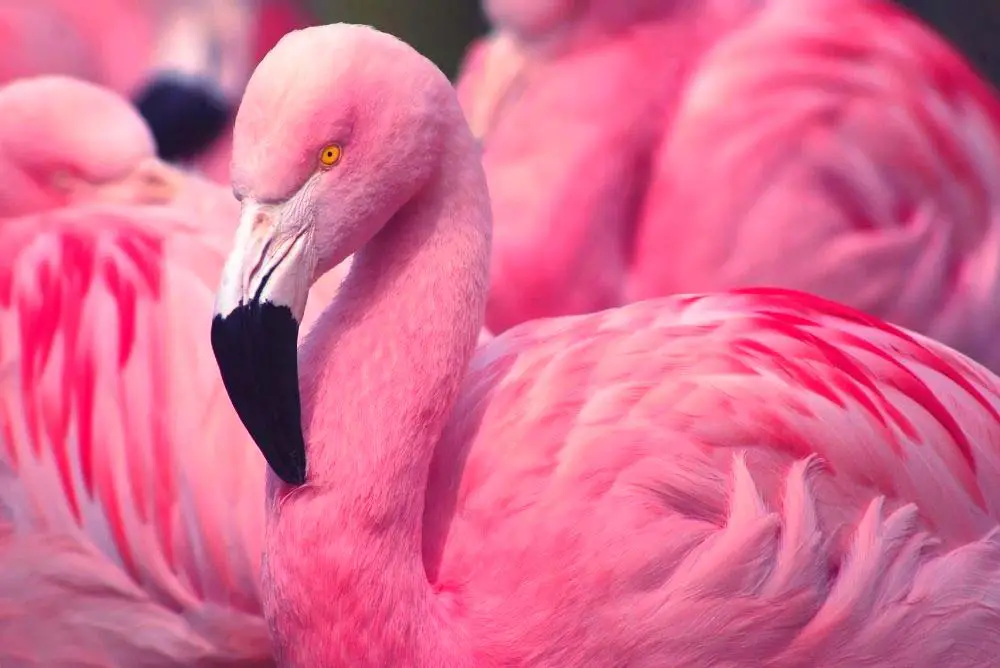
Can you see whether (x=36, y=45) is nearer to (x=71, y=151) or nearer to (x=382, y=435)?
(x=71, y=151)

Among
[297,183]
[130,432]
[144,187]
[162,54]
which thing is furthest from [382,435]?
[162,54]

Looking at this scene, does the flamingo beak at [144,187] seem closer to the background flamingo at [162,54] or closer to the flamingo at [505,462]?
the flamingo at [505,462]

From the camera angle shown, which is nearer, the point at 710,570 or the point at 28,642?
the point at 710,570

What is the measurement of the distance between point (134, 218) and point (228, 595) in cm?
63

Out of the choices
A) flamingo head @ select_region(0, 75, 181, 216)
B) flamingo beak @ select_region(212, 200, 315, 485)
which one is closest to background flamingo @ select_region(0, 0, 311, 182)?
flamingo head @ select_region(0, 75, 181, 216)

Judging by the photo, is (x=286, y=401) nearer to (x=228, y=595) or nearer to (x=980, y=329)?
(x=228, y=595)

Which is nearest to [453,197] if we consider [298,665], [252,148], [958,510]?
[252,148]

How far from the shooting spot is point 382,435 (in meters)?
1.68

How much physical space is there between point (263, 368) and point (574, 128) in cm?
174

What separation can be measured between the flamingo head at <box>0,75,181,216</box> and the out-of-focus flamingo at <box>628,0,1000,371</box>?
1081mm

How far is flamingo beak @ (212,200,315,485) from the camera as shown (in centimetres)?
151

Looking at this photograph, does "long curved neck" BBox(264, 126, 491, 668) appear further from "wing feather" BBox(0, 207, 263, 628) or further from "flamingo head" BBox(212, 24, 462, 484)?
"wing feather" BBox(0, 207, 263, 628)

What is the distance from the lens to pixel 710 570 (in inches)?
64.4

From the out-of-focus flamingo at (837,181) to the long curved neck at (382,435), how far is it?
1.33 m
